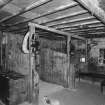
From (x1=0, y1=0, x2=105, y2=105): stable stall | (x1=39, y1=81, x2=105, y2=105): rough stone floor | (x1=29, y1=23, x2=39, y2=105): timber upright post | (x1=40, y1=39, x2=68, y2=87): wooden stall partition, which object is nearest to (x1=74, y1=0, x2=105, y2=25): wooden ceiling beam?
(x1=0, y1=0, x2=105, y2=105): stable stall

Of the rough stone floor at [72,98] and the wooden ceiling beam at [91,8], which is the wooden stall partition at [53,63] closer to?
the rough stone floor at [72,98]

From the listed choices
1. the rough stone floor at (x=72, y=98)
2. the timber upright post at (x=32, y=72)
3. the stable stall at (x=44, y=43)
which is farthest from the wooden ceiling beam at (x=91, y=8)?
the rough stone floor at (x=72, y=98)

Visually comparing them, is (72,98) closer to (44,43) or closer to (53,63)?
(53,63)

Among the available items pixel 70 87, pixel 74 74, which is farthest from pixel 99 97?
pixel 74 74

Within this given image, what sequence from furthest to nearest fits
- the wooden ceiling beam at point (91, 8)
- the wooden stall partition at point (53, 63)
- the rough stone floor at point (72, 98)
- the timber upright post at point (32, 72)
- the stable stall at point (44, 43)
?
1. the wooden stall partition at point (53, 63)
2. the rough stone floor at point (72, 98)
3. the timber upright post at point (32, 72)
4. the stable stall at point (44, 43)
5. the wooden ceiling beam at point (91, 8)

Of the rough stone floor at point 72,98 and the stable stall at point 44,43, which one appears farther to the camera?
the rough stone floor at point 72,98

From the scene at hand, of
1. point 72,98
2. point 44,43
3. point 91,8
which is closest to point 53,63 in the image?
point 44,43

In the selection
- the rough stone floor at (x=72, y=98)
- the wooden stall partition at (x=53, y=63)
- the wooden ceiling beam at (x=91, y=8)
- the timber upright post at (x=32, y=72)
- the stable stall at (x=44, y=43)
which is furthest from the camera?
the wooden stall partition at (x=53, y=63)

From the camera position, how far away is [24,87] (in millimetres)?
3277

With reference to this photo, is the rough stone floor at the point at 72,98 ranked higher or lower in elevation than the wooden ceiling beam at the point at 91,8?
lower

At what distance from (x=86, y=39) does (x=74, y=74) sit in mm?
1947

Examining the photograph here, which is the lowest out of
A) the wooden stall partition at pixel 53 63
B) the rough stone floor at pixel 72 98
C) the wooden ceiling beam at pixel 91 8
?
the rough stone floor at pixel 72 98

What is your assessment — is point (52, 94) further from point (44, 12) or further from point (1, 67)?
point (44, 12)

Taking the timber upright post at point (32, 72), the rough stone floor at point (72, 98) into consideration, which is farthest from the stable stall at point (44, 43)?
the rough stone floor at point (72, 98)
